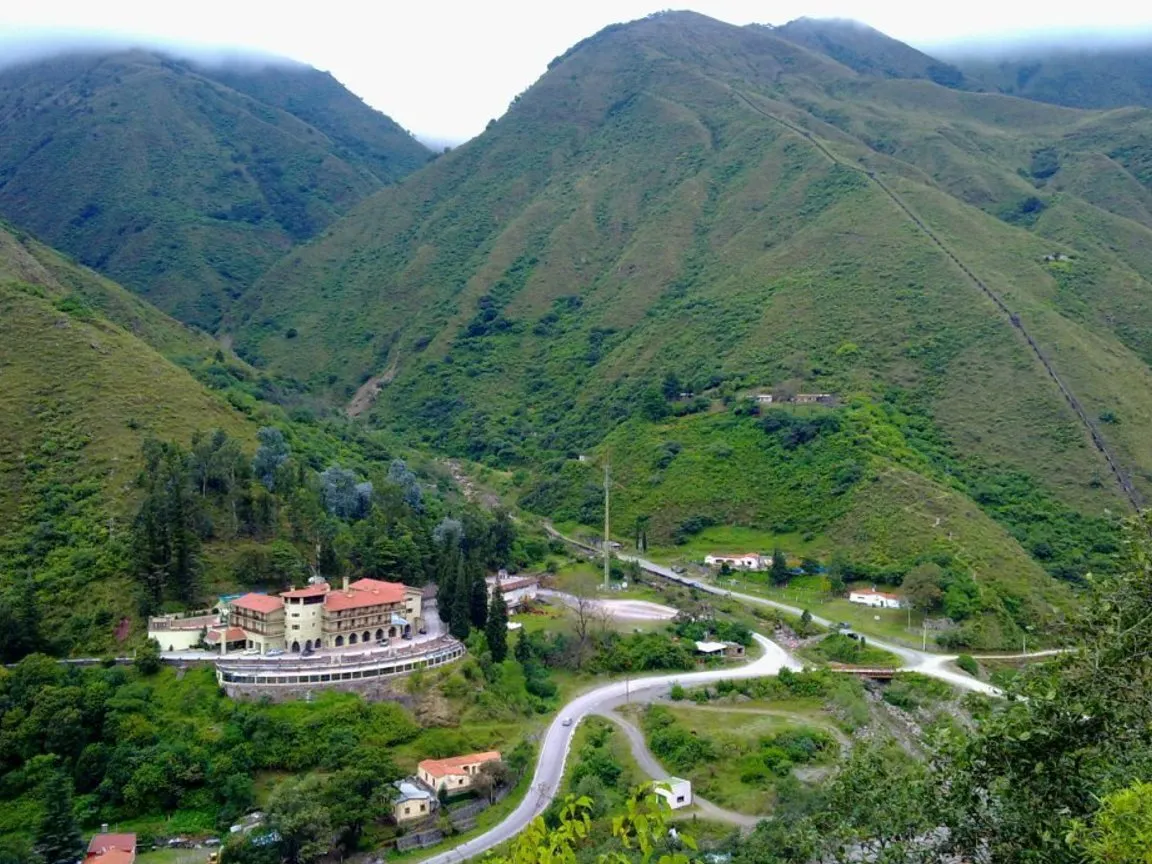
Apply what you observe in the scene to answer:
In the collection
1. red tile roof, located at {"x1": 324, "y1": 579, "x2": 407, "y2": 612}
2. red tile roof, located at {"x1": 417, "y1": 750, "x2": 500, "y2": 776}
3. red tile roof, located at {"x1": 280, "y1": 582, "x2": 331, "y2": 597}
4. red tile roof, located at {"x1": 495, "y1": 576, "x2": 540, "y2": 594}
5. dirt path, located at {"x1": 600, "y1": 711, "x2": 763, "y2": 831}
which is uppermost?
red tile roof, located at {"x1": 280, "y1": 582, "x2": 331, "y2": 597}

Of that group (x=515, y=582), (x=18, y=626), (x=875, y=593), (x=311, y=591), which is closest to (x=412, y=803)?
(x=311, y=591)

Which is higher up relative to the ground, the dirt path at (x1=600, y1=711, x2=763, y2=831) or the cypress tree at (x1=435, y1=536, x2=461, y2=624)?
the cypress tree at (x1=435, y1=536, x2=461, y2=624)

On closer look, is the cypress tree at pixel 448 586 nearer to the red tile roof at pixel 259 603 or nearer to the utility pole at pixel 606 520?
the red tile roof at pixel 259 603

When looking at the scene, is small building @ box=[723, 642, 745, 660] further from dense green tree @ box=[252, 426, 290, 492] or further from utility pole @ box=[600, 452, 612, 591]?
dense green tree @ box=[252, 426, 290, 492]

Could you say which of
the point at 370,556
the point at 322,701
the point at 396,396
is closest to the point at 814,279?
the point at 396,396

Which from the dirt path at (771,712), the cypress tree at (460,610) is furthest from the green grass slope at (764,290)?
the cypress tree at (460,610)

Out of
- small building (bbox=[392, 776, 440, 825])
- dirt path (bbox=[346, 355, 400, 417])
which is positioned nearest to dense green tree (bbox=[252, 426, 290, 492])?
small building (bbox=[392, 776, 440, 825])

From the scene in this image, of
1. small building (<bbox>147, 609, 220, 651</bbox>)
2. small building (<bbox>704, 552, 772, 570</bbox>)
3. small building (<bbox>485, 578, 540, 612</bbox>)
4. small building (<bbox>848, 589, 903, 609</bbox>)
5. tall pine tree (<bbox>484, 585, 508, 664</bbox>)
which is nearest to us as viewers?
small building (<bbox>147, 609, 220, 651</bbox>)
